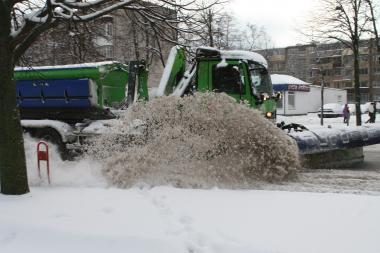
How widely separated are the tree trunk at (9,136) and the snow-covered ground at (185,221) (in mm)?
229

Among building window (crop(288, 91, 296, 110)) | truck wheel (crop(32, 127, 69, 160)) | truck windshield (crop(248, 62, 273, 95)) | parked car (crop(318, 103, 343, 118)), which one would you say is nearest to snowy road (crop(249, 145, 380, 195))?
truck windshield (crop(248, 62, 273, 95))

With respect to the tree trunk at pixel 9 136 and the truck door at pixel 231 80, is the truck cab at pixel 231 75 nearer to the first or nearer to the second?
the truck door at pixel 231 80

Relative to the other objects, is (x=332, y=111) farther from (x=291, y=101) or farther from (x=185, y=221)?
(x=185, y=221)

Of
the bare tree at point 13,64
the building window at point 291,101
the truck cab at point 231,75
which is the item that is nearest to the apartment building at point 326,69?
the building window at point 291,101

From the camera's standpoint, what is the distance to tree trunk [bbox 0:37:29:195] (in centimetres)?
750

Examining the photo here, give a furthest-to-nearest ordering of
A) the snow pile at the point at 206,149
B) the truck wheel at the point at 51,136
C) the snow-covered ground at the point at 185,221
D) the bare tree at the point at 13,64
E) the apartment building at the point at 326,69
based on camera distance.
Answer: the apartment building at the point at 326,69, the truck wheel at the point at 51,136, the snow pile at the point at 206,149, the bare tree at the point at 13,64, the snow-covered ground at the point at 185,221

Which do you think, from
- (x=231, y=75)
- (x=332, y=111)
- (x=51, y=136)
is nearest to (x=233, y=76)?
(x=231, y=75)

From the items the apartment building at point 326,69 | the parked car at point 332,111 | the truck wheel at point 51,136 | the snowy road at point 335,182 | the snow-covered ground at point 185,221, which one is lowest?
the parked car at point 332,111

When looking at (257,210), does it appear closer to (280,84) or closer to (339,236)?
(339,236)

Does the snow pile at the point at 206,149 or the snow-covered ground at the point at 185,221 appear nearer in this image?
the snow-covered ground at the point at 185,221

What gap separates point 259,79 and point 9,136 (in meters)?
6.30

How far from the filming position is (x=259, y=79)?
12.1m

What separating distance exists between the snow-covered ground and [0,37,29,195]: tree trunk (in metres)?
0.23

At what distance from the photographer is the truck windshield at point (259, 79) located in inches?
466
